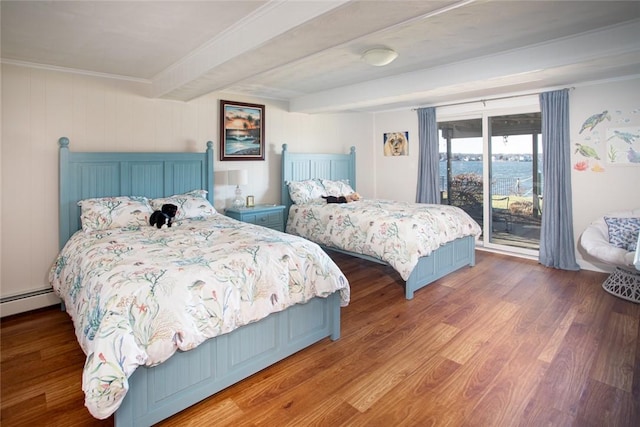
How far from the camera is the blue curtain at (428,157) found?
571cm

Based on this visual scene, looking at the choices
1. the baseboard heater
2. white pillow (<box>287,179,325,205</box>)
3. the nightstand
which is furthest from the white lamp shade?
the baseboard heater

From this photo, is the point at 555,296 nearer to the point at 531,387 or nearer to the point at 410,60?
the point at 531,387

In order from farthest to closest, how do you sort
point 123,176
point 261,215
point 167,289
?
1. point 261,215
2. point 123,176
3. point 167,289

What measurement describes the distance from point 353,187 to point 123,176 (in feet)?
11.7

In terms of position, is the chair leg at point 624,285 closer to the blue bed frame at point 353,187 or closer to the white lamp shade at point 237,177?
the blue bed frame at point 353,187

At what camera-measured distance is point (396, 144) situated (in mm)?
6281

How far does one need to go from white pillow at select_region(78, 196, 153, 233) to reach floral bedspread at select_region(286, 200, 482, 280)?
196cm

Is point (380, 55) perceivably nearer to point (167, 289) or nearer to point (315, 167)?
point (167, 289)

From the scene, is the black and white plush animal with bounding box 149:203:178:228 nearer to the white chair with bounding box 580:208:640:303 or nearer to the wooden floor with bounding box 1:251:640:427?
the wooden floor with bounding box 1:251:640:427

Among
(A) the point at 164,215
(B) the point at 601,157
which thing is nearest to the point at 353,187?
(B) the point at 601,157

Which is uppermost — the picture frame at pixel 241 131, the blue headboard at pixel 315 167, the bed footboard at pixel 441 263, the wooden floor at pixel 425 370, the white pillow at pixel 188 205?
the picture frame at pixel 241 131

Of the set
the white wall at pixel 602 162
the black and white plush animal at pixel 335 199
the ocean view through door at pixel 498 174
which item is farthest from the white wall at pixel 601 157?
the black and white plush animal at pixel 335 199

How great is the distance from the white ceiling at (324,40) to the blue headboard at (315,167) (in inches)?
55.2

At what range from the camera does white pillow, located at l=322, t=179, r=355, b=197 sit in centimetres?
541
